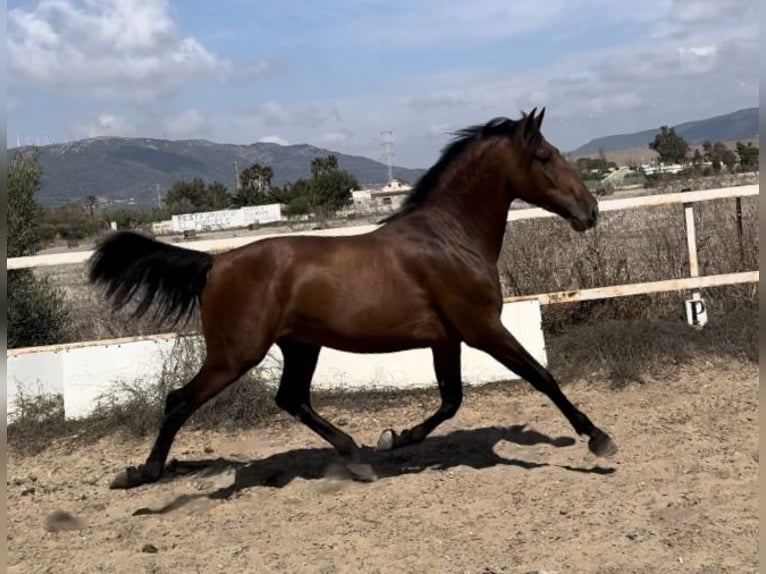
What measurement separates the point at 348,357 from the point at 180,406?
2.28m

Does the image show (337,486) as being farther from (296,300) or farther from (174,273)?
(174,273)

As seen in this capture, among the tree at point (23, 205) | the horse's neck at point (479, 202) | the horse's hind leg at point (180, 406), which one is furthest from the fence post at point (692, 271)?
the tree at point (23, 205)

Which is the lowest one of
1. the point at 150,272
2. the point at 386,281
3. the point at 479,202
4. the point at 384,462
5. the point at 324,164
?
the point at 384,462

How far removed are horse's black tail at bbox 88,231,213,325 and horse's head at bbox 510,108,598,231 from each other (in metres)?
2.02

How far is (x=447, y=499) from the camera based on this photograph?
454 cm

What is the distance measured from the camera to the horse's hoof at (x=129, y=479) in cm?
505

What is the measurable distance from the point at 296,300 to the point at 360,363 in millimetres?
2244

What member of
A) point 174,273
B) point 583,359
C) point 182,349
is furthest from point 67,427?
point 583,359

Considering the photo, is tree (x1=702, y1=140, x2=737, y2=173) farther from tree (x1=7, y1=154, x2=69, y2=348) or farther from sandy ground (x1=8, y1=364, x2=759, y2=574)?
tree (x1=7, y1=154, x2=69, y2=348)

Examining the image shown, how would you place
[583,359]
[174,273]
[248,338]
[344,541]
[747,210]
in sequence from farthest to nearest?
[747,210] < [583,359] < [174,273] < [248,338] < [344,541]

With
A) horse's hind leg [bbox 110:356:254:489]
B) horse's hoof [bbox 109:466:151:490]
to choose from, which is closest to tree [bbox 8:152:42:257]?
horse's hoof [bbox 109:466:151:490]

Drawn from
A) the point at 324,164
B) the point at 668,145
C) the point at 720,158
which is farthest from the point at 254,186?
the point at 720,158

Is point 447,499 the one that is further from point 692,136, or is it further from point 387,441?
point 692,136

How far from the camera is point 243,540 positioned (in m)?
4.17
